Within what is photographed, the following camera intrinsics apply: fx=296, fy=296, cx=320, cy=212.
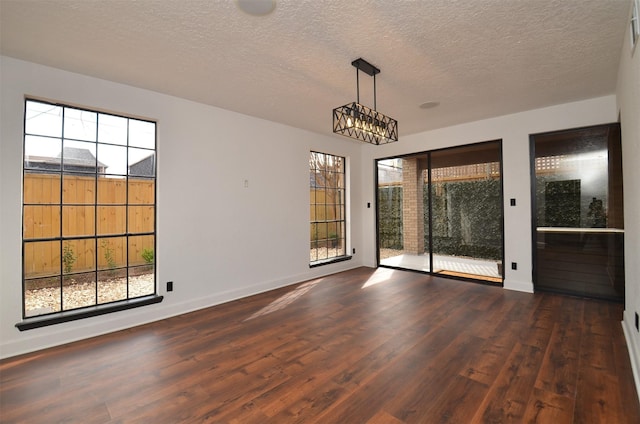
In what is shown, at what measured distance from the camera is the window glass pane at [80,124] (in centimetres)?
300

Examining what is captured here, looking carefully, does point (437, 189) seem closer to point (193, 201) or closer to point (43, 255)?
point (193, 201)

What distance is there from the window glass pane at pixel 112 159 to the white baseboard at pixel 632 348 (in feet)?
15.9

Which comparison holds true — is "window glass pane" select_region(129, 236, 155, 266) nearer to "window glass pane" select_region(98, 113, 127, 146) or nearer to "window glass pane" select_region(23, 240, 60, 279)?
"window glass pane" select_region(23, 240, 60, 279)

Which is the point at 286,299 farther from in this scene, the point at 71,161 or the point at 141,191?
the point at 71,161

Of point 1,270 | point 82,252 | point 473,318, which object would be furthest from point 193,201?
point 473,318

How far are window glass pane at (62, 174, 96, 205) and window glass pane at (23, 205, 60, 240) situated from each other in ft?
0.48

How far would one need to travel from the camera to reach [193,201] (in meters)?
3.76

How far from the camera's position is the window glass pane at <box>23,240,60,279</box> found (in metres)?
2.78

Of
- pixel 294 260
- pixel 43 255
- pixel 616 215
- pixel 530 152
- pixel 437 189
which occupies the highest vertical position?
pixel 530 152

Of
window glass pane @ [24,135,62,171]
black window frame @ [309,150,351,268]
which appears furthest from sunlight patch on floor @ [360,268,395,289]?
window glass pane @ [24,135,62,171]

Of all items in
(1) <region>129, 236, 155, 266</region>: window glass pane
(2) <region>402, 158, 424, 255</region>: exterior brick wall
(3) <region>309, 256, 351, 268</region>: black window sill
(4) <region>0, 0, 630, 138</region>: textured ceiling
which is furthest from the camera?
(2) <region>402, 158, 424, 255</region>: exterior brick wall

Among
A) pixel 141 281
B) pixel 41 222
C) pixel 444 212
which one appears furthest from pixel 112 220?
pixel 444 212

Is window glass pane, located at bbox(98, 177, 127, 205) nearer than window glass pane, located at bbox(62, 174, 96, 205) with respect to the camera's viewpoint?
No

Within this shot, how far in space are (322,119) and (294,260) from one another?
2328 millimetres
